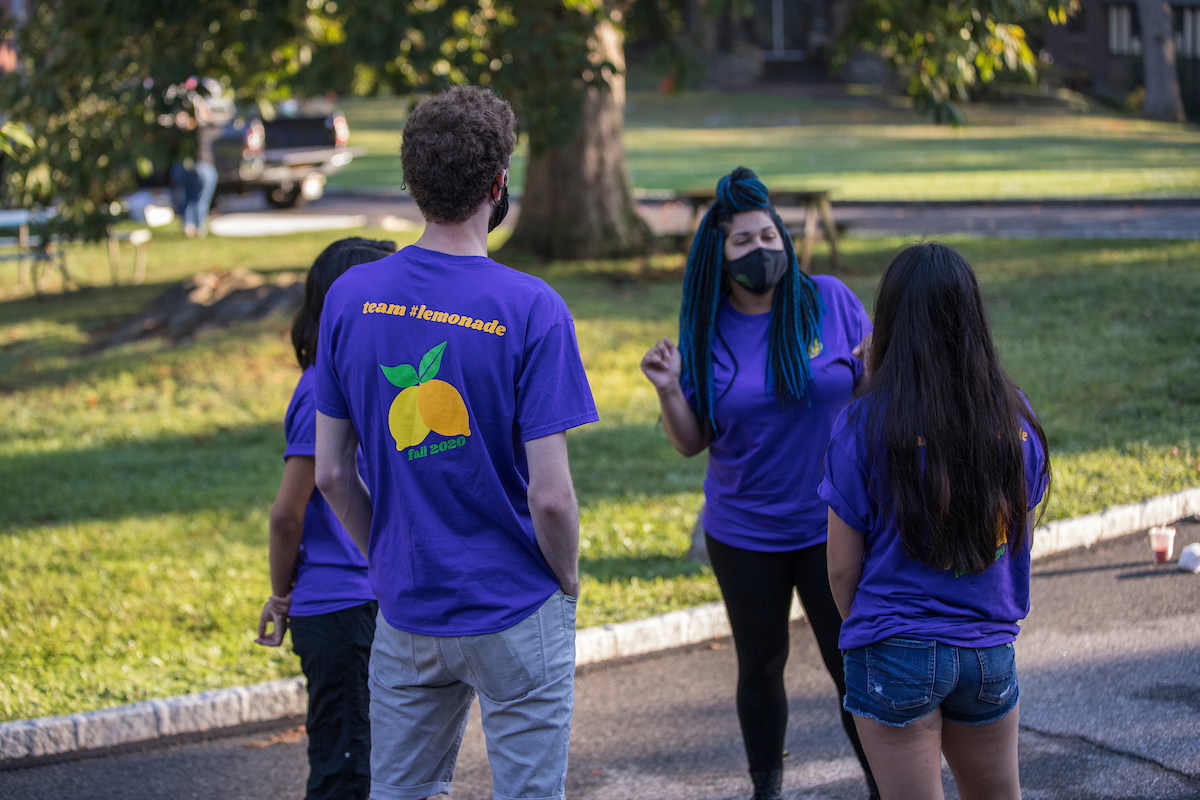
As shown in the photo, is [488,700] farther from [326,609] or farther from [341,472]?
[326,609]

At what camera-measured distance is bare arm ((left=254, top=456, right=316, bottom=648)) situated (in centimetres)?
306

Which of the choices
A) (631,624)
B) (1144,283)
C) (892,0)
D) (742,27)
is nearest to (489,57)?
(892,0)

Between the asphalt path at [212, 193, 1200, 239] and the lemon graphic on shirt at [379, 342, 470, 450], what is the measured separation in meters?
10.6

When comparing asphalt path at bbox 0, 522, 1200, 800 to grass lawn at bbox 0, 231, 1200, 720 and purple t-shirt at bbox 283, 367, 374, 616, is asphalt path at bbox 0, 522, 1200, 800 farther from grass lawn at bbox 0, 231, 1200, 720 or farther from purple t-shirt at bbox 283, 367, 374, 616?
purple t-shirt at bbox 283, 367, 374, 616

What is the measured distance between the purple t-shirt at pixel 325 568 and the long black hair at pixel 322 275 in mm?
125

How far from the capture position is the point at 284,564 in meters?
3.19

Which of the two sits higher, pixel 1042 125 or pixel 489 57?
pixel 489 57

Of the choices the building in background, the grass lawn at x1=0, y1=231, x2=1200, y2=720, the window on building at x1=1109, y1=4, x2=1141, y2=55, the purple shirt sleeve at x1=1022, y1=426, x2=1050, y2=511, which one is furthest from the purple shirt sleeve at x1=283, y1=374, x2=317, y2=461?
the window on building at x1=1109, y1=4, x2=1141, y2=55

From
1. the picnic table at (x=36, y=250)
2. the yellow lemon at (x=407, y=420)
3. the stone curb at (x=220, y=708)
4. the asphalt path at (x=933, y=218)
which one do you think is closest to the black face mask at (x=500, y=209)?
the yellow lemon at (x=407, y=420)

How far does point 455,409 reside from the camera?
7.82 feet

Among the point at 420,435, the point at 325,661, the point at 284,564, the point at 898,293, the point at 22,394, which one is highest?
the point at 898,293

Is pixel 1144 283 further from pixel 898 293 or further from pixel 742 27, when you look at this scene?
pixel 742 27

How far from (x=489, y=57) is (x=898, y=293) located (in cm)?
965

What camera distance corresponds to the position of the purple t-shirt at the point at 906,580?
2.52m
